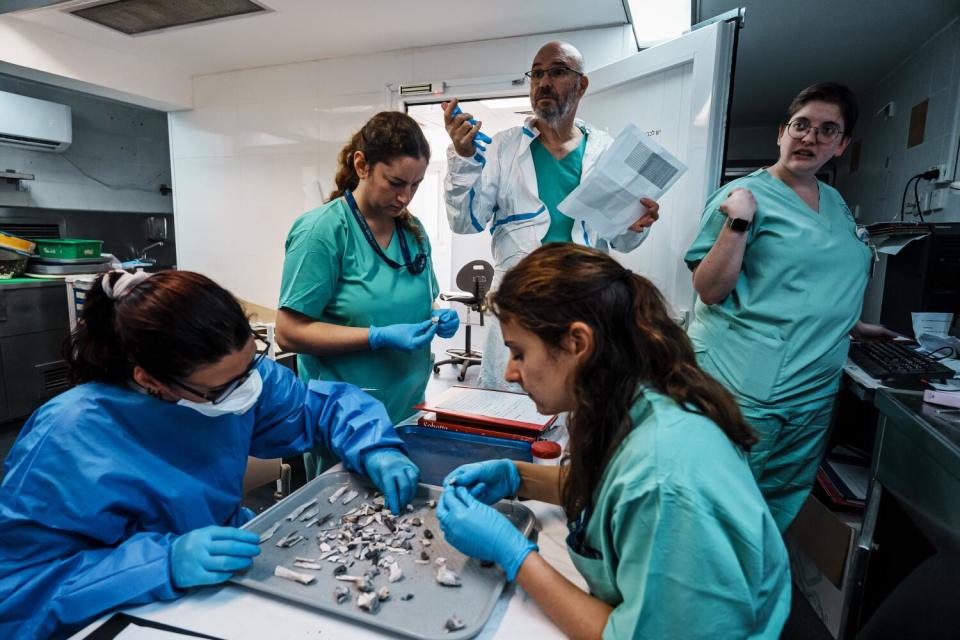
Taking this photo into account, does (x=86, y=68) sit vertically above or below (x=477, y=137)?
above

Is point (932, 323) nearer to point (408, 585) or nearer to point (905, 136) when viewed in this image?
point (905, 136)

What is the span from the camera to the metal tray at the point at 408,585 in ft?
2.19

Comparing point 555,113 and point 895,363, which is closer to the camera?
point 895,363

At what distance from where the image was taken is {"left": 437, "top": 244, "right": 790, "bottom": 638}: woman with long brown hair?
0.58m

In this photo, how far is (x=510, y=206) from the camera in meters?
1.84

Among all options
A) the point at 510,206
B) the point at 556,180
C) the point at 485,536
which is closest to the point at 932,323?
the point at 556,180

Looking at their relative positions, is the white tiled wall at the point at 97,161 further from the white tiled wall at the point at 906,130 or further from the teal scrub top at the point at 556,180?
the white tiled wall at the point at 906,130

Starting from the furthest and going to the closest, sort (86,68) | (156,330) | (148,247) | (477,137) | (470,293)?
(148,247) < (470,293) < (86,68) < (477,137) < (156,330)

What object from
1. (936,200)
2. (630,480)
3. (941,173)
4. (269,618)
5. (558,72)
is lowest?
(269,618)

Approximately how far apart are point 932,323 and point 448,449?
1.77m

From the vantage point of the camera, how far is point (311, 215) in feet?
4.48

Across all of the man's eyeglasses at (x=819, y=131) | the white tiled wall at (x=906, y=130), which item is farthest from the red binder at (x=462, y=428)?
the white tiled wall at (x=906, y=130)

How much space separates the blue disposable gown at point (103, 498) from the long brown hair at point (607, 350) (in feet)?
1.61

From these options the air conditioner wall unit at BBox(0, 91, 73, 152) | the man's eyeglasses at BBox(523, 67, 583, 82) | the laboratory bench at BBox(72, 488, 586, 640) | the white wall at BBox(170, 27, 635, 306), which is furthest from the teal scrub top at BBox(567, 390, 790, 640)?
the air conditioner wall unit at BBox(0, 91, 73, 152)
